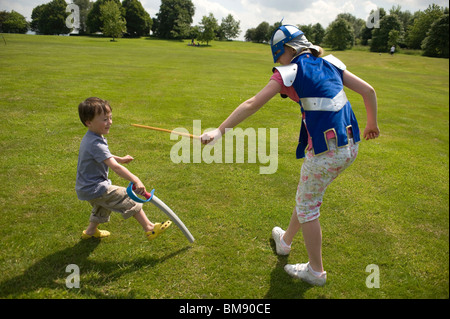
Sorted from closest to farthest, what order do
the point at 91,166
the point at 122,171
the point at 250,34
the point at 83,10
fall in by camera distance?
the point at 122,171
the point at 91,166
the point at 83,10
the point at 250,34

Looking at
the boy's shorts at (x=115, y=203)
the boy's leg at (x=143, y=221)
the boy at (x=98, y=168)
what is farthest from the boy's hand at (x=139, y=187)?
the boy's leg at (x=143, y=221)

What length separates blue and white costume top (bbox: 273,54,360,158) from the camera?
8.49ft

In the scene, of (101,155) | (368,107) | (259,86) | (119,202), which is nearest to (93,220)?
(119,202)

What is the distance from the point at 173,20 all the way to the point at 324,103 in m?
88.1

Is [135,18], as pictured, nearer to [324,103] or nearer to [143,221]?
[143,221]

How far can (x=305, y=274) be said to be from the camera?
3.20 meters

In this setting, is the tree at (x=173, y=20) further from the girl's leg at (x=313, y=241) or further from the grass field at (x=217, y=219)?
the girl's leg at (x=313, y=241)

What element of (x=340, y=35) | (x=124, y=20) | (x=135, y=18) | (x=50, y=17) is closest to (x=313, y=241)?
(x=340, y=35)

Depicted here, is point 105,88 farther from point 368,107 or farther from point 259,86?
point 368,107

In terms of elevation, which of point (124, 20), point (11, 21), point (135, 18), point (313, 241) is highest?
point (135, 18)

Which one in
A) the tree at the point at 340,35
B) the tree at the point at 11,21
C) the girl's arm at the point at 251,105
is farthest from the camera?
the tree at the point at 340,35

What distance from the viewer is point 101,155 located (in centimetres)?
316

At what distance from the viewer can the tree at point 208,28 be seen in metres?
66.4

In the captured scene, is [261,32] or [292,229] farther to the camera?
[261,32]
